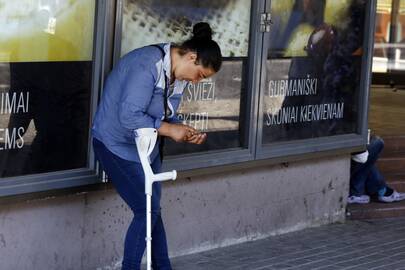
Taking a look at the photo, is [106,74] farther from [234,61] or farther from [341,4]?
[341,4]

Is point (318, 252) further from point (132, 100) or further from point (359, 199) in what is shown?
point (132, 100)

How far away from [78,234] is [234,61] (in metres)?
1.82

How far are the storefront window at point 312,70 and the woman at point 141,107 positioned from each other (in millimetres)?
1942

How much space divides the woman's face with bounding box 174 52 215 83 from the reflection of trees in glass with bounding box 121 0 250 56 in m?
0.83

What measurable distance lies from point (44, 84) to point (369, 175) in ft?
13.4

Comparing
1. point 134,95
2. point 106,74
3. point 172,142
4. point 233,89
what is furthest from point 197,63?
point 233,89

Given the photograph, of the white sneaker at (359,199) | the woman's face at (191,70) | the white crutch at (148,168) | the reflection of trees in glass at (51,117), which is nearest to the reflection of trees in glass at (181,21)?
the reflection of trees in glass at (51,117)

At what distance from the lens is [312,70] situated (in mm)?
7887

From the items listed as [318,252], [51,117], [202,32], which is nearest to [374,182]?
[318,252]

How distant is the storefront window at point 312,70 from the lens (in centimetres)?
750

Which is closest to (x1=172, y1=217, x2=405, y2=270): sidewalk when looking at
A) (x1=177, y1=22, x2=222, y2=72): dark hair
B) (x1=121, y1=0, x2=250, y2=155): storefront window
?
(x1=121, y1=0, x2=250, y2=155): storefront window

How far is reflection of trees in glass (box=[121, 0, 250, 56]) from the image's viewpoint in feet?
20.6

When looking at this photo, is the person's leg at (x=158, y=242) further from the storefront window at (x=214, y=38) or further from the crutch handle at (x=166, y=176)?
the storefront window at (x=214, y=38)

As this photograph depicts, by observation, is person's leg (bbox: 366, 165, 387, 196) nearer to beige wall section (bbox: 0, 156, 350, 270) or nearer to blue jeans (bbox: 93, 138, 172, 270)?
beige wall section (bbox: 0, 156, 350, 270)
